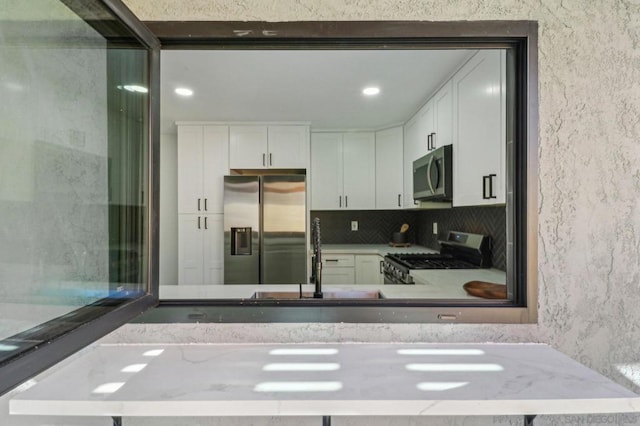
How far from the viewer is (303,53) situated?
2.05 m

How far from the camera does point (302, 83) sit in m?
2.59

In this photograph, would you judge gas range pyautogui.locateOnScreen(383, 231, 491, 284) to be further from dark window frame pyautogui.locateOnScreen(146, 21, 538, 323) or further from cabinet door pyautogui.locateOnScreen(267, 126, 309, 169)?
cabinet door pyautogui.locateOnScreen(267, 126, 309, 169)

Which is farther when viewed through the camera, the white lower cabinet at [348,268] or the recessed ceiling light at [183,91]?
the white lower cabinet at [348,268]

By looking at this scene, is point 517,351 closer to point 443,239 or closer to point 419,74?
point 419,74

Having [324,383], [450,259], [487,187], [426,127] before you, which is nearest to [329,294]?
[324,383]

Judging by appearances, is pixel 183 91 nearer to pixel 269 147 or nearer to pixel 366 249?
pixel 269 147

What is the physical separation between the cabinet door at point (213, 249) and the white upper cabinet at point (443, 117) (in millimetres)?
2526

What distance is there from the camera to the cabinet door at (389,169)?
3.85 metres

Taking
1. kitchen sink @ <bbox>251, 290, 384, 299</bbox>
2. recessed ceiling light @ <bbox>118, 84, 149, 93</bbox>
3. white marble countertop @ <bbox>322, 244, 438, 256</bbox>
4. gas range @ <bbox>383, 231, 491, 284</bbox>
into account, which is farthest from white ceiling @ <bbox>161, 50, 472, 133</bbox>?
white marble countertop @ <bbox>322, 244, 438, 256</bbox>

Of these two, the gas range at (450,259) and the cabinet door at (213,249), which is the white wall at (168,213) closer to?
the cabinet door at (213,249)

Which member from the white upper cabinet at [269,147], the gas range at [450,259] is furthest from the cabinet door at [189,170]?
the gas range at [450,259]

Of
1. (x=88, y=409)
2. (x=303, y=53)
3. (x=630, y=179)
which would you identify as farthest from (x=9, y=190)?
(x=630, y=179)

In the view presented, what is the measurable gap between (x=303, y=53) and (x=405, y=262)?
5.84 ft

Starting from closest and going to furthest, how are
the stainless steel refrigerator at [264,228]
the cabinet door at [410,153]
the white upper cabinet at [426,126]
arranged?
the white upper cabinet at [426,126] < the cabinet door at [410,153] < the stainless steel refrigerator at [264,228]
